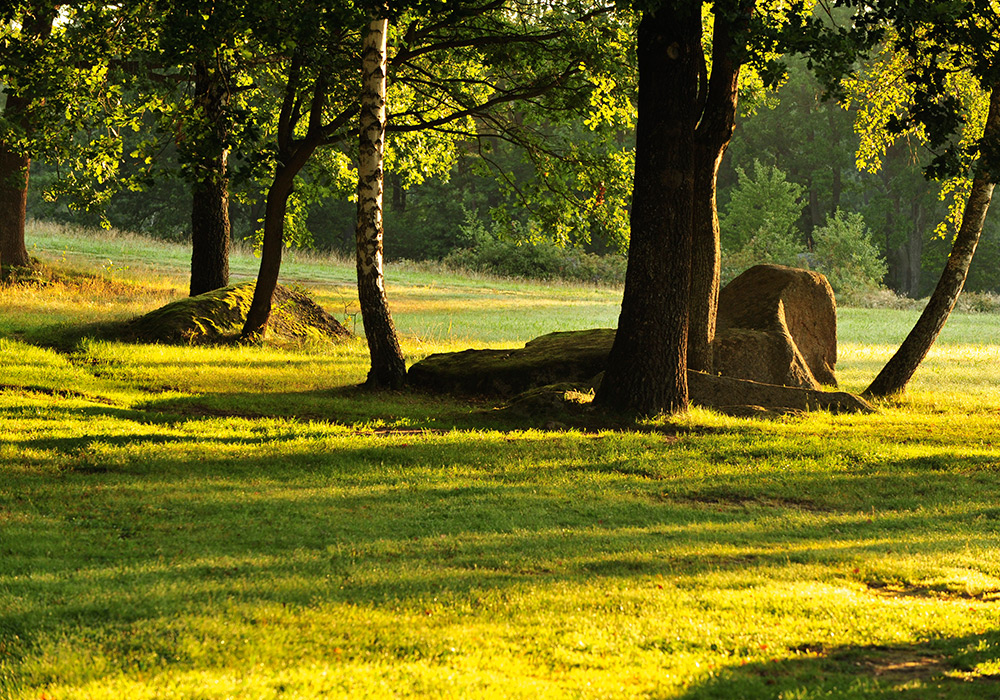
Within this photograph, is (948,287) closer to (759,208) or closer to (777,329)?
(777,329)

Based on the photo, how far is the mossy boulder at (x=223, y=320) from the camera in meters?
17.1

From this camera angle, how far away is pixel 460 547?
23.0ft

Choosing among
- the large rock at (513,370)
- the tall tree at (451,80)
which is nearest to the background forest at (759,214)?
the tall tree at (451,80)

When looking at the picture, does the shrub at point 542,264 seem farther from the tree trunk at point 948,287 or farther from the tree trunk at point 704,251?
the tree trunk at point 704,251

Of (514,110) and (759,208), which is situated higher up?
(759,208)

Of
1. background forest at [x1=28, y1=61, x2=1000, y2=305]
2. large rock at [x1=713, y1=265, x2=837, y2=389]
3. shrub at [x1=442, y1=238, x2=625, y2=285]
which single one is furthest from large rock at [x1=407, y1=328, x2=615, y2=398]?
shrub at [x1=442, y1=238, x2=625, y2=285]

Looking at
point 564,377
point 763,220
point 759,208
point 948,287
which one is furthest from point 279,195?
point 759,208

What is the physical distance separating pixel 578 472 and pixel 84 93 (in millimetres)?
11367

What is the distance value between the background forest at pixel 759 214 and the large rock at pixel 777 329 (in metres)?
28.9

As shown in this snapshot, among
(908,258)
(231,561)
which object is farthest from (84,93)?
(908,258)

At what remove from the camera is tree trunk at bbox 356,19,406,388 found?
13.5 meters

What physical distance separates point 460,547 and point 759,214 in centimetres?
5098

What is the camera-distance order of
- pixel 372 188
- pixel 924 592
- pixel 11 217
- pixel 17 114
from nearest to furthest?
pixel 924 592 → pixel 372 188 → pixel 17 114 → pixel 11 217

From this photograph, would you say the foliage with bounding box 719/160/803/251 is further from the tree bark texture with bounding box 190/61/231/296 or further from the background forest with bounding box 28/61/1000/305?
the tree bark texture with bounding box 190/61/231/296
